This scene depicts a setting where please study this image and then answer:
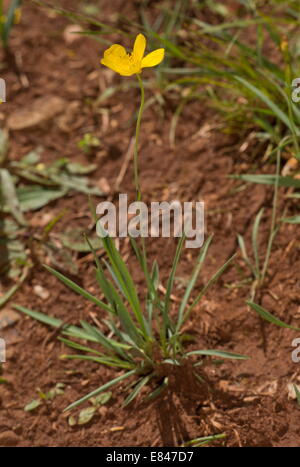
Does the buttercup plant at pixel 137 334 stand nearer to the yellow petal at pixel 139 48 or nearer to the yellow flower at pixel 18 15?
the yellow petal at pixel 139 48

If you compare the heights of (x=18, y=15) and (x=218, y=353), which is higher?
(x=18, y=15)

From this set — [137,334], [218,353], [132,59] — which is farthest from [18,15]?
[218,353]

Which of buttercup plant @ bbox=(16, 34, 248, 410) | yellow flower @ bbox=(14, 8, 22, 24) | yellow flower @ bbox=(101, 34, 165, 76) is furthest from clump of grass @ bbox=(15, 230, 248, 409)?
yellow flower @ bbox=(14, 8, 22, 24)

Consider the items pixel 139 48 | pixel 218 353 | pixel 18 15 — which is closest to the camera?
pixel 139 48

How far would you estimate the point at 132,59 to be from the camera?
1211 millimetres

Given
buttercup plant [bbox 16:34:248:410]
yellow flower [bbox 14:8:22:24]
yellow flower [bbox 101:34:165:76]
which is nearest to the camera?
yellow flower [bbox 101:34:165:76]

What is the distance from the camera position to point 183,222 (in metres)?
1.89

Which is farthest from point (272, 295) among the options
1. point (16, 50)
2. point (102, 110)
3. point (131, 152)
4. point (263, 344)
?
point (16, 50)

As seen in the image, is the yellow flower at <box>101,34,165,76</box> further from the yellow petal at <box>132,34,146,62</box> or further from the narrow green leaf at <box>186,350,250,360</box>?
the narrow green leaf at <box>186,350,250,360</box>

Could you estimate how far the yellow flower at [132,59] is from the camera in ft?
3.88

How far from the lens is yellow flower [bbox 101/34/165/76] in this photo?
1.18m

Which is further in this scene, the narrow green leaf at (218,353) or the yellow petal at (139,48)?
the narrow green leaf at (218,353)

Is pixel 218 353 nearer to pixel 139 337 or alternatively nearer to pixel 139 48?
pixel 139 337

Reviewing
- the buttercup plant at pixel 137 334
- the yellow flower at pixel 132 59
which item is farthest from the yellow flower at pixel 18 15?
the yellow flower at pixel 132 59
